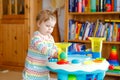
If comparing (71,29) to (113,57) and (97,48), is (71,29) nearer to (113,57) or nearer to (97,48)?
(113,57)

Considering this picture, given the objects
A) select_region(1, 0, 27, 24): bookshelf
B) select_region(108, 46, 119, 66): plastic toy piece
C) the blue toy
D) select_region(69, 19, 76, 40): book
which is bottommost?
select_region(108, 46, 119, 66): plastic toy piece

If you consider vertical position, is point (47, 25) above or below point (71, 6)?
below

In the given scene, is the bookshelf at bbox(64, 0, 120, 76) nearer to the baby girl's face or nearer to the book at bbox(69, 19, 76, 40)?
the book at bbox(69, 19, 76, 40)

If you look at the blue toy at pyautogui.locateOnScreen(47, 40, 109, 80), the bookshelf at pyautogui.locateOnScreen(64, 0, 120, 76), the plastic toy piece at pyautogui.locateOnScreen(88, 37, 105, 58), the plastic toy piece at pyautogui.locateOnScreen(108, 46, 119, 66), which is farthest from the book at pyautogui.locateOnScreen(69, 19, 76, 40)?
the blue toy at pyautogui.locateOnScreen(47, 40, 109, 80)

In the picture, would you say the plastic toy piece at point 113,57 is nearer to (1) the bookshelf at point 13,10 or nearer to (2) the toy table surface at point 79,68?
(1) the bookshelf at point 13,10

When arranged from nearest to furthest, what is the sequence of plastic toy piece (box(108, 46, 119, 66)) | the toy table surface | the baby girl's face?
the toy table surface
the baby girl's face
plastic toy piece (box(108, 46, 119, 66))

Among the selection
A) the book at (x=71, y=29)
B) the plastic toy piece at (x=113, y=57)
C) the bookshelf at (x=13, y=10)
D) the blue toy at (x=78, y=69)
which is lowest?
the plastic toy piece at (x=113, y=57)

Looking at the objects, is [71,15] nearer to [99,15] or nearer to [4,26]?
[99,15]

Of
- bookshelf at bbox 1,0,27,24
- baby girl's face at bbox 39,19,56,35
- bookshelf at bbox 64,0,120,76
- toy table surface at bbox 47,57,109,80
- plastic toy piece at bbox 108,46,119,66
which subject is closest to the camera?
toy table surface at bbox 47,57,109,80

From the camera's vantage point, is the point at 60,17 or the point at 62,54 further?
the point at 60,17

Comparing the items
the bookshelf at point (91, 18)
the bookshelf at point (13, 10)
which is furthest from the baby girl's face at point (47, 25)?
the bookshelf at point (13, 10)

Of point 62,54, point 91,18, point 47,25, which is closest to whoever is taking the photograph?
point 62,54

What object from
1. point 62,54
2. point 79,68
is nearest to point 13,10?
point 62,54

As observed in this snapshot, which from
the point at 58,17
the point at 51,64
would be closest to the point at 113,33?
the point at 58,17
